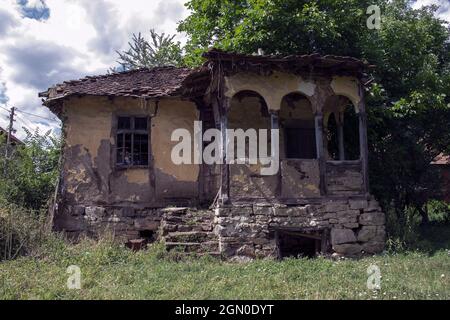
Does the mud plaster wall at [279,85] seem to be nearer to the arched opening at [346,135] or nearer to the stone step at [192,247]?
the arched opening at [346,135]

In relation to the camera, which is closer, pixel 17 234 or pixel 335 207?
pixel 17 234

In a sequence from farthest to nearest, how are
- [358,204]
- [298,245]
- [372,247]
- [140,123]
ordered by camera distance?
1. [140,123]
2. [298,245]
3. [358,204]
4. [372,247]

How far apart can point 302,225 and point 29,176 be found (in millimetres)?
7587

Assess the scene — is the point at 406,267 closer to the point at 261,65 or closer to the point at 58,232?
the point at 261,65

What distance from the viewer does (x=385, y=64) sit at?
41.1 feet

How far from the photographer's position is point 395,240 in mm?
9258

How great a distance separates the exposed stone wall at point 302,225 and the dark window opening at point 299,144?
2.26 metres

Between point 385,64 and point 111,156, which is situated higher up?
point 385,64

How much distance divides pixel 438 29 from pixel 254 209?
1001 centimetres

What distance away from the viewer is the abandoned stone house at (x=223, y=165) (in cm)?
895

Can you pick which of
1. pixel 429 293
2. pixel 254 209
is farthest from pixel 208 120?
pixel 429 293

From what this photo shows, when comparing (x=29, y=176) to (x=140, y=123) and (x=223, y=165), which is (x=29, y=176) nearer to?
(x=140, y=123)

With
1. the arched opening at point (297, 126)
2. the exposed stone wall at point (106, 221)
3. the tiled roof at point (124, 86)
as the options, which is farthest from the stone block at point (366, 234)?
the tiled roof at point (124, 86)

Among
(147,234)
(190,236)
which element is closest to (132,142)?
(147,234)
